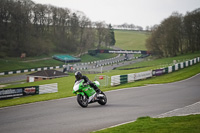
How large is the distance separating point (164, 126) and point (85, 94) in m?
5.79

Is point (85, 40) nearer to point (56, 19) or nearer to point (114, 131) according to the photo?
point (56, 19)

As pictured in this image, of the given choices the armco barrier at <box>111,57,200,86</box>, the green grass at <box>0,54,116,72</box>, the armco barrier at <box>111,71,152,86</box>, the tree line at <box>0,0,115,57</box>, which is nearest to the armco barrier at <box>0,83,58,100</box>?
the armco barrier at <box>111,71,152,86</box>

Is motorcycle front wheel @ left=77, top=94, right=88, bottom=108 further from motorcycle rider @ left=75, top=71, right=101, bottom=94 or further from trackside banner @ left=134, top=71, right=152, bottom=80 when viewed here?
trackside banner @ left=134, top=71, right=152, bottom=80

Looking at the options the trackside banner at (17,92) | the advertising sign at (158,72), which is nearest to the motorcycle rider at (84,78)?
the trackside banner at (17,92)

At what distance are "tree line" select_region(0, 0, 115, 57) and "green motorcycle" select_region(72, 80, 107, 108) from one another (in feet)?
179

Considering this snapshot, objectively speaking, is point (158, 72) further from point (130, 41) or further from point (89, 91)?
point (130, 41)

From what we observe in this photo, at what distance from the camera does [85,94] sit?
42.4 feet

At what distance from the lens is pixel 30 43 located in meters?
74.4

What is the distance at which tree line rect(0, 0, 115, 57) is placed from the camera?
6956 cm

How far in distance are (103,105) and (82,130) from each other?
5.43m

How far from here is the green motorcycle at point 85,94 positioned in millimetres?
12378

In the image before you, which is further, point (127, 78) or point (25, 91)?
point (127, 78)

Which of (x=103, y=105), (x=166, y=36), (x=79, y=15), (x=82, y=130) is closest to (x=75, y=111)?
(x=103, y=105)

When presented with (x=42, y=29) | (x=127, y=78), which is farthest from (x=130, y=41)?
(x=127, y=78)
